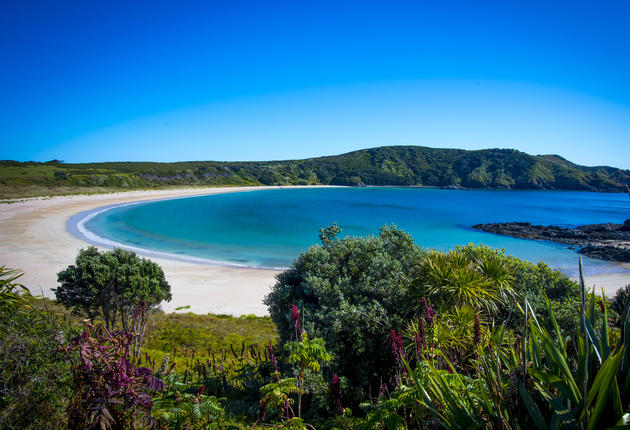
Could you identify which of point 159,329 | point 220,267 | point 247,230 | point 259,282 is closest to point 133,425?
point 159,329

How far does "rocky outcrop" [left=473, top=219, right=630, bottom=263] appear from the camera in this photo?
36094 millimetres

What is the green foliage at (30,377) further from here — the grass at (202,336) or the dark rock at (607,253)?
the dark rock at (607,253)

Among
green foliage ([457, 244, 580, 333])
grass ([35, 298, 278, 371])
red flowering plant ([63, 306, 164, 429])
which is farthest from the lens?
grass ([35, 298, 278, 371])

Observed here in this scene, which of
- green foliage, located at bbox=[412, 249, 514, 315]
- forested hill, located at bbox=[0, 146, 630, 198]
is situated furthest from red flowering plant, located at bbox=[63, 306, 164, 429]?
forested hill, located at bbox=[0, 146, 630, 198]

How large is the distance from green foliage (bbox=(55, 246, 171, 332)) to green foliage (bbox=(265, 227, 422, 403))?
5.90 metres

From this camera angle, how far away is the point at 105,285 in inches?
430

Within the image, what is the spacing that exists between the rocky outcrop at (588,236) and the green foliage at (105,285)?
1732 inches

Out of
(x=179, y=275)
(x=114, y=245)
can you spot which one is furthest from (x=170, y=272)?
(x=114, y=245)

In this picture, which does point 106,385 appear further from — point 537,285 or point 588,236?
point 588,236

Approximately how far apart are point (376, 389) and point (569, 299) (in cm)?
740

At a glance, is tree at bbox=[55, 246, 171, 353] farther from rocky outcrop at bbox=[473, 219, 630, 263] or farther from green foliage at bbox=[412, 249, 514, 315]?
rocky outcrop at bbox=[473, 219, 630, 263]

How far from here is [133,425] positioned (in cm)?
320

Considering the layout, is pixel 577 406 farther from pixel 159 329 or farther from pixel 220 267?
pixel 220 267

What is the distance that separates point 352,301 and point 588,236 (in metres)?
55.6
